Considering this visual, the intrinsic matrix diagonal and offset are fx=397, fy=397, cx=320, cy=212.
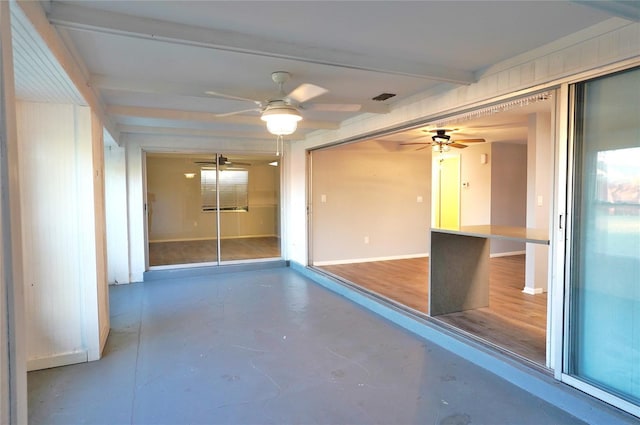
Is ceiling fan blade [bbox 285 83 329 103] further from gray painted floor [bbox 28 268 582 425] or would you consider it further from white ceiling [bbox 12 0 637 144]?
gray painted floor [bbox 28 268 582 425]

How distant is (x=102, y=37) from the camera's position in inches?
94.3

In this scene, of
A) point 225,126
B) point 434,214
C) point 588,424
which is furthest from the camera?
point 434,214

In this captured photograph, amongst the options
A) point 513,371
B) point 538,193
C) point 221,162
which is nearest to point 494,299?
point 538,193

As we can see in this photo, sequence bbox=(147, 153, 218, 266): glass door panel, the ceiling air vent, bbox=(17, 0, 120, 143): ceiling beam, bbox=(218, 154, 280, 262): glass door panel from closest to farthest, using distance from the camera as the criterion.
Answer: bbox=(17, 0, 120, 143): ceiling beam
the ceiling air vent
bbox=(147, 153, 218, 266): glass door panel
bbox=(218, 154, 280, 262): glass door panel

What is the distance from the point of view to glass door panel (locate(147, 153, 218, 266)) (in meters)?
6.66

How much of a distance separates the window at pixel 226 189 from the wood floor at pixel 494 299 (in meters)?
2.00

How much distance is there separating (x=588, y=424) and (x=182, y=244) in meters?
6.20

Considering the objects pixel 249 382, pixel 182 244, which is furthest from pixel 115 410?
pixel 182 244

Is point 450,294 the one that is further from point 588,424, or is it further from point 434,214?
point 434,214

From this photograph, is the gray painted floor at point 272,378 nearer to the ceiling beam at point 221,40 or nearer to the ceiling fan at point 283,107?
the ceiling fan at point 283,107

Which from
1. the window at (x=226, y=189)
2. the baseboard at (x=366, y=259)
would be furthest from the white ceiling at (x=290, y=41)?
the baseboard at (x=366, y=259)

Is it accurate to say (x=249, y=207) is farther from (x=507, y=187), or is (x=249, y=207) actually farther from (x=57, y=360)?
(x=507, y=187)

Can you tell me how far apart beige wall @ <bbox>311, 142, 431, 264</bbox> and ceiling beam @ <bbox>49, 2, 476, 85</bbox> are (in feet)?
12.4

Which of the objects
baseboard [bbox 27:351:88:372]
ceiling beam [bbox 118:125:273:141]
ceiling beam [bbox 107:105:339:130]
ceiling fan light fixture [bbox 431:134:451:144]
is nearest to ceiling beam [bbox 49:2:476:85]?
ceiling beam [bbox 107:105:339:130]
